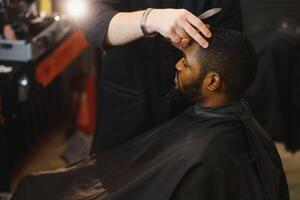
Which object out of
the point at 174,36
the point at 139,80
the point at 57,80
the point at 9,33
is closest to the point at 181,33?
the point at 174,36

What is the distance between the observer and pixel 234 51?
47.7 inches

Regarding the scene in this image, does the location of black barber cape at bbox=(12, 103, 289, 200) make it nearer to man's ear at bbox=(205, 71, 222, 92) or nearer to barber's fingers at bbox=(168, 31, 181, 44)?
man's ear at bbox=(205, 71, 222, 92)

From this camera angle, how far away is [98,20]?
1.32 metres

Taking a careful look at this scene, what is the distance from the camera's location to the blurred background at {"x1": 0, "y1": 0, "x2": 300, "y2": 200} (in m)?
1.99

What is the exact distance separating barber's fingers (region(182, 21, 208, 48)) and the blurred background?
3.05 feet

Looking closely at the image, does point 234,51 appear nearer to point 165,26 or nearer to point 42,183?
point 165,26

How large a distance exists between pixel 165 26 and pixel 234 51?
18cm

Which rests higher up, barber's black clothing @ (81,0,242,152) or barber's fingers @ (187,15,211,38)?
barber's fingers @ (187,15,211,38)

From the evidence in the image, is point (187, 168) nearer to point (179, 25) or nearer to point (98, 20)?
point (179, 25)

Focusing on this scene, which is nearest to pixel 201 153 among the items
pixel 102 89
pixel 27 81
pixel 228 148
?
pixel 228 148

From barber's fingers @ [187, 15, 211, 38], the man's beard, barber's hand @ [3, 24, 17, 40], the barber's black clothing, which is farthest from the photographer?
barber's hand @ [3, 24, 17, 40]

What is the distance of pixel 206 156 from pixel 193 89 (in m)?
0.19

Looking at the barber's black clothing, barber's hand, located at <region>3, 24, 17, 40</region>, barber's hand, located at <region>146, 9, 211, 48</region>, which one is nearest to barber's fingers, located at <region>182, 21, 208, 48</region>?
barber's hand, located at <region>146, 9, 211, 48</region>

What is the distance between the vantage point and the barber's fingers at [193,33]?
45.2 inches
